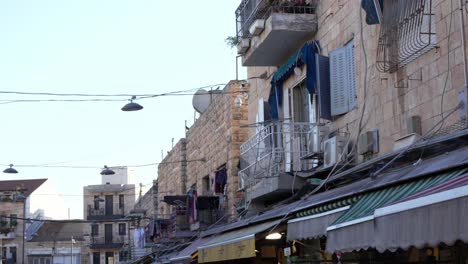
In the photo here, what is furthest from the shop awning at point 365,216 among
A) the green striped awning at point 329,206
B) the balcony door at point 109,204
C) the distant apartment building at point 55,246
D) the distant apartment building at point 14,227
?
the balcony door at point 109,204

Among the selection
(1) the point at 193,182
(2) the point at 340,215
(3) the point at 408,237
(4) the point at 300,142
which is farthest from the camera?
(1) the point at 193,182

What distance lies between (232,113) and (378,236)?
13009 millimetres

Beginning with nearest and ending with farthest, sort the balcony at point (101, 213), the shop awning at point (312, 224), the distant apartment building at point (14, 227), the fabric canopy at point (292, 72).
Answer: the shop awning at point (312, 224) → the fabric canopy at point (292, 72) → the distant apartment building at point (14, 227) → the balcony at point (101, 213)

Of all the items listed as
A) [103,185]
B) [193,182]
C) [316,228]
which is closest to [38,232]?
[103,185]

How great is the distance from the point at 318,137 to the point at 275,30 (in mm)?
2052

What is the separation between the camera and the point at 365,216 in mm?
6719

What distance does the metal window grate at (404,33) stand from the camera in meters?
9.20

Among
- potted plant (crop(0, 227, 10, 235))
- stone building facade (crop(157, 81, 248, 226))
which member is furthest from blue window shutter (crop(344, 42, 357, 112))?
potted plant (crop(0, 227, 10, 235))

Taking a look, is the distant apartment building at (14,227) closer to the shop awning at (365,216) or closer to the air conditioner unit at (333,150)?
the air conditioner unit at (333,150)

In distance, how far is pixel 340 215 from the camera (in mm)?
7758

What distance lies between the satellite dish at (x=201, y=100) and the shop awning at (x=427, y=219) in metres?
17.7

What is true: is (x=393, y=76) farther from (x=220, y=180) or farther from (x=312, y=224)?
(x=220, y=180)

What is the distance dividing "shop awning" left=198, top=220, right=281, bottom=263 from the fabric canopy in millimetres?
2686

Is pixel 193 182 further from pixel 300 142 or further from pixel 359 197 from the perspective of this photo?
pixel 359 197
